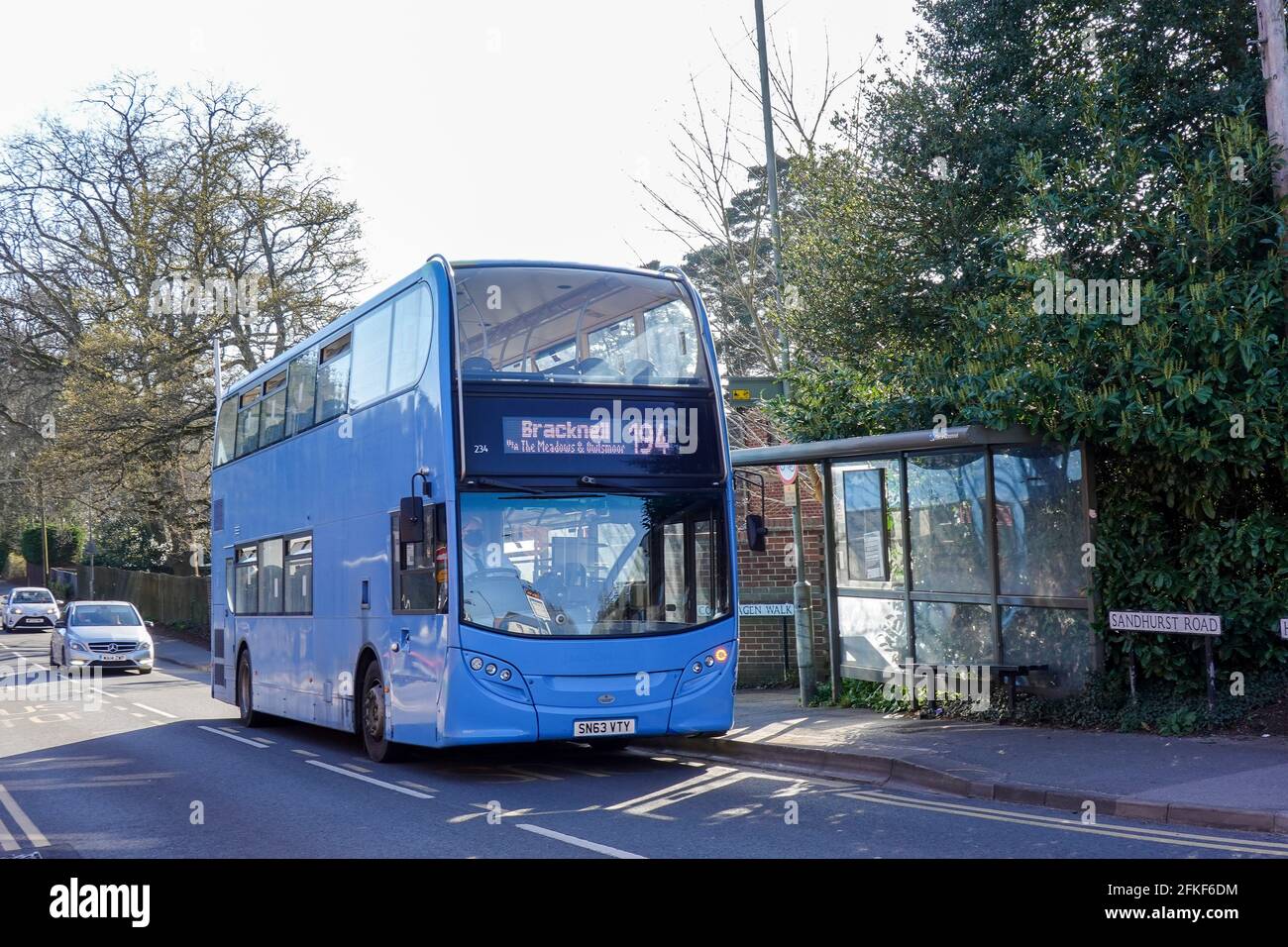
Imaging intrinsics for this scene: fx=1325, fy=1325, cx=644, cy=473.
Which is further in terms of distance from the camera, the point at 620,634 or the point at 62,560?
the point at 62,560

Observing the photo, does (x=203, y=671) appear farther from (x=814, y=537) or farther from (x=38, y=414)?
(x=814, y=537)

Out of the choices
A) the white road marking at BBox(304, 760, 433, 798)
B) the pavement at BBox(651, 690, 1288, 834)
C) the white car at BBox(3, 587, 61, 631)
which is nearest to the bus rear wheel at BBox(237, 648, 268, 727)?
the white road marking at BBox(304, 760, 433, 798)

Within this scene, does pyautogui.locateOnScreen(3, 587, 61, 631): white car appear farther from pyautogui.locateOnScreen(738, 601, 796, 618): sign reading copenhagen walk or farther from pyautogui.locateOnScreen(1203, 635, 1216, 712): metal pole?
pyautogui.locateOnScreen(1203, 635, 1216, 712): metal pole

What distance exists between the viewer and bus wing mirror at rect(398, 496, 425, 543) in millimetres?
11273

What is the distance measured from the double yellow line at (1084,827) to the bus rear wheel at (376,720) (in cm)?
481

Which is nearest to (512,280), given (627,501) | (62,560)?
(627,501)

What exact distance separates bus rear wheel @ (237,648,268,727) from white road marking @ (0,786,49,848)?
6.12m

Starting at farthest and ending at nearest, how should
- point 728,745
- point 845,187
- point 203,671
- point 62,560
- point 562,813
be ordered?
point 62,560, point 203,671, point 845,187, point 728,745, point 562,813

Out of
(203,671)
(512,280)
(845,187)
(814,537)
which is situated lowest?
(203,671)

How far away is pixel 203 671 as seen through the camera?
111 feet

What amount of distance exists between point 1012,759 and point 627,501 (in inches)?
154

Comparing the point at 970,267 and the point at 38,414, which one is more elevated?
the point at 38,414

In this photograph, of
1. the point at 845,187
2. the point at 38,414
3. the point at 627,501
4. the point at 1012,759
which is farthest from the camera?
the point at 38,414

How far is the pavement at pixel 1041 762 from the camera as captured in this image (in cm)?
879
